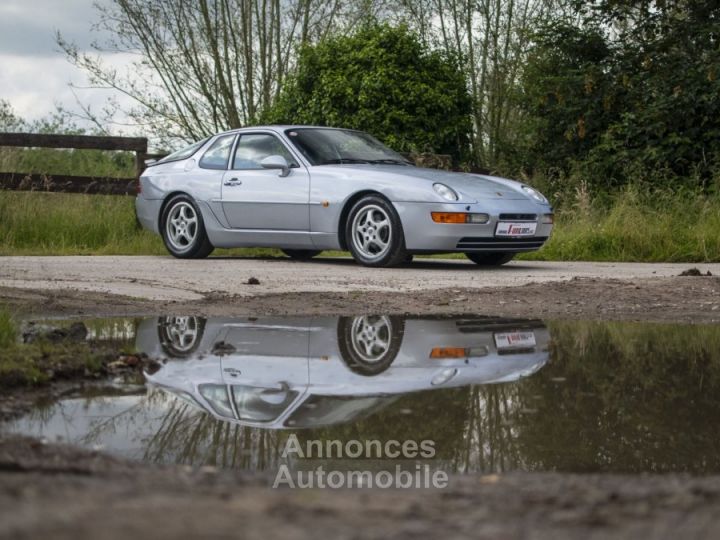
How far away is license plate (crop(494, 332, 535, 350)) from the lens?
5.91m

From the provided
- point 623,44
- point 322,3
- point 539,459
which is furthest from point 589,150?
point 539,459

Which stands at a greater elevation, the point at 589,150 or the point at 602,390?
the point at 589,150

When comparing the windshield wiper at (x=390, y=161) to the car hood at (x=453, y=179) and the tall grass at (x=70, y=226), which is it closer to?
the car hood at (x=453, y=179)

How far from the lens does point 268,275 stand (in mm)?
9906

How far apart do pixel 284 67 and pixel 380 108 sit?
3771 millimetres

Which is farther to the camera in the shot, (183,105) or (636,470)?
(183,105)

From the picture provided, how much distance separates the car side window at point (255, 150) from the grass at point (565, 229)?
176 cm

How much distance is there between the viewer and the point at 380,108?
18.6m

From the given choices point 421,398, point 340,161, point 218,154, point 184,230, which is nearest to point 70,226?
point 184,230

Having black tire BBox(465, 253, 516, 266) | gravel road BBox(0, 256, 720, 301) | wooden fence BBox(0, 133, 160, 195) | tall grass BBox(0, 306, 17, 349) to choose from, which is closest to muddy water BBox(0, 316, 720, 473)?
tall grass BBox(0, 306, 17, 349)

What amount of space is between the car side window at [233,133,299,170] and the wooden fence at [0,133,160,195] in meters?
3.80

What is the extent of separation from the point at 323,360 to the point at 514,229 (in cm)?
571

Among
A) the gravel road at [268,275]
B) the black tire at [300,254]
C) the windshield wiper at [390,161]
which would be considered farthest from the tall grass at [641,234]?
the black tire at [300,254]

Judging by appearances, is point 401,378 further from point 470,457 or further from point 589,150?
→ point 589,150
